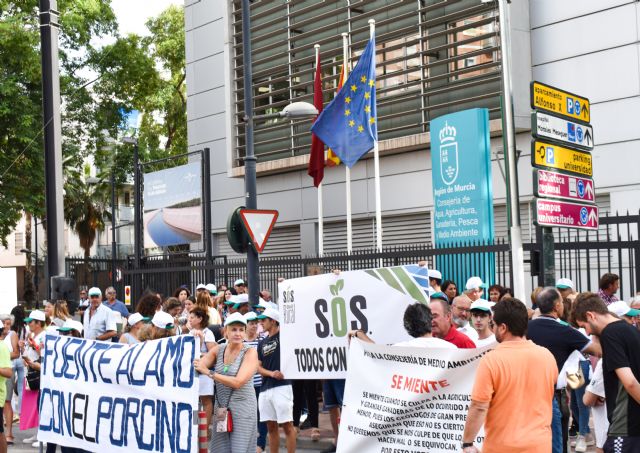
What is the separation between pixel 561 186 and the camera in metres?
9.89

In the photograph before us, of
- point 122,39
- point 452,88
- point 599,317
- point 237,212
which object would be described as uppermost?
point 122,39

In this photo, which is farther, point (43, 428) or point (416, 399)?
point (43, 428)

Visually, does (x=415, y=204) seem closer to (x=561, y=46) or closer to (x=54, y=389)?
(x=561, y=46)

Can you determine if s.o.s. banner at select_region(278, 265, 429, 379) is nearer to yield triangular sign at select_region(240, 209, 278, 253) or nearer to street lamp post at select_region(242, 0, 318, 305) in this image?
yield triangular sign at select_region(240, 209, 278, 253)

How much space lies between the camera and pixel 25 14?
1238 inches

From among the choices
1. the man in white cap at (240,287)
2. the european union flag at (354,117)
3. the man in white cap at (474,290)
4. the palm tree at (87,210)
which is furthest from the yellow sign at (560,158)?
the palm tree at (87,210)

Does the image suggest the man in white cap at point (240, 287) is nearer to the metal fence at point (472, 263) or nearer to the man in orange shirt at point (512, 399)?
the metal fence at point (472, 263)

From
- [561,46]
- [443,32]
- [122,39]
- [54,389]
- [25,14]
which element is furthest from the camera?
[122,39]

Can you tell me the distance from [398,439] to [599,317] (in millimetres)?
1707

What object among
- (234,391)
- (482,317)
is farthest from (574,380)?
(234,391)

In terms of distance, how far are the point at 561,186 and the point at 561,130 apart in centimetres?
59

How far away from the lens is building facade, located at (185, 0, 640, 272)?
59.0ft

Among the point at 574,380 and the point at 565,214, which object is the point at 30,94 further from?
the point at 574,380

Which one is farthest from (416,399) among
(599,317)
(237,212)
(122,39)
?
(122,39)
